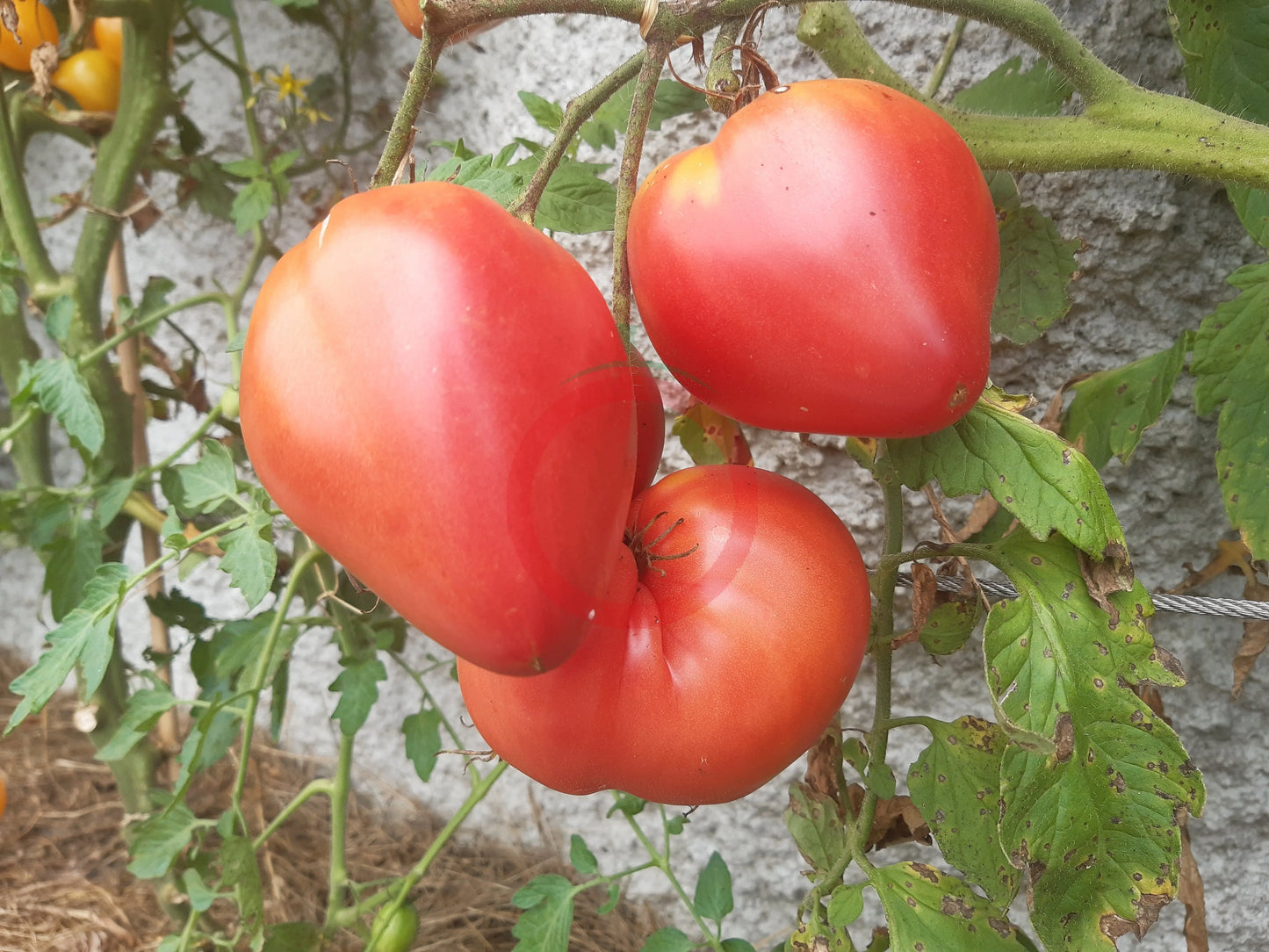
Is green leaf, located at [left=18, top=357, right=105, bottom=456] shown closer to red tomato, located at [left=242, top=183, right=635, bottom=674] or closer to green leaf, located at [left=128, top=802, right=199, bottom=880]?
green leaf, located at [left=128, top=802, right=199, bottom=880]

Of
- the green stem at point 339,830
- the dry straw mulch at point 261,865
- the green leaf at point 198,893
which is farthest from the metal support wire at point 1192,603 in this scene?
the dry straw mulch at point 261,865

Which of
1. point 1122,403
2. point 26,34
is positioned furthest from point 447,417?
point 26,34

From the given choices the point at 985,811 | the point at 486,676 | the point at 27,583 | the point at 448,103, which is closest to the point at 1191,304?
the point at 985,811

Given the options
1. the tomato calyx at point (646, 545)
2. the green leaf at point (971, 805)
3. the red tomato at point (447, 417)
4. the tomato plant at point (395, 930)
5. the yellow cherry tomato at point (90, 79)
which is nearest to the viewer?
the red tomato at point (447, 417)

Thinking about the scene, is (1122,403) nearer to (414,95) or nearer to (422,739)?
(414,95)

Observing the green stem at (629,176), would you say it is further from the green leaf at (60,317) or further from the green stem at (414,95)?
the green leaf at (60,317)

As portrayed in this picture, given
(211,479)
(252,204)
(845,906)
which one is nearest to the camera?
(845,906)
